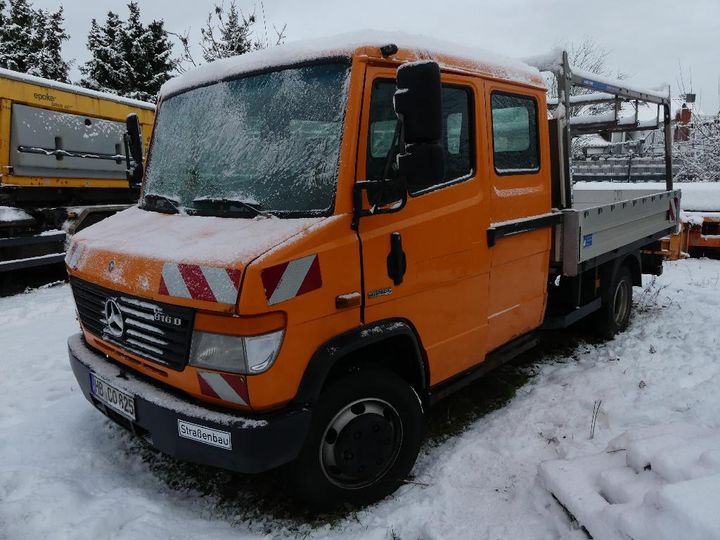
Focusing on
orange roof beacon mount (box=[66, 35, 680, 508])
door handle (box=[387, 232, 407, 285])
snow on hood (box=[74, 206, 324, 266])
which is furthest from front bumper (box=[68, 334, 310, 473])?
door handle (box=[387, 232, 407, 285])

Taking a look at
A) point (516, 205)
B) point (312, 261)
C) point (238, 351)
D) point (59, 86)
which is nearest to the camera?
point (238, 351)

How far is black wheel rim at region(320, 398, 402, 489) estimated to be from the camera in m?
2.75

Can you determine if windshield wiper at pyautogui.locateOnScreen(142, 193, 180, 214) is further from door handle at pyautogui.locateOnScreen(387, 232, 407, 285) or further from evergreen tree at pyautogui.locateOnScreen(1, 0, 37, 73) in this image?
evergreen tree at pyautogui.locateOnScreen(1, 0, 37, 73)

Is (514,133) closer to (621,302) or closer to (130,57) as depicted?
(621,302)

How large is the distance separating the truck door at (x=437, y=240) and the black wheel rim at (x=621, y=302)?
2.60 m

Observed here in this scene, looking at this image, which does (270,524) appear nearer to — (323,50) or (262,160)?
(262,160)

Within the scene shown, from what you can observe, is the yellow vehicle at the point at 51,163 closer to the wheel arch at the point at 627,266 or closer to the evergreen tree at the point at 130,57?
the wheel arch at the point at 627,266

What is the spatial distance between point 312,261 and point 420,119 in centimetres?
80

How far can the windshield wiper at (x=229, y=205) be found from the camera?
8.86ft

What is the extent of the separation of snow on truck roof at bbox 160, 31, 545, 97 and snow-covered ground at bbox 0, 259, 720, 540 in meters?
2.35

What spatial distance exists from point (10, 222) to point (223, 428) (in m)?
7.20

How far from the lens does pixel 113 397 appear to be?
→ 2.83 m

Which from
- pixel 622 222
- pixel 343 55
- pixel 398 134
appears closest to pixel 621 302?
pixel 622 222

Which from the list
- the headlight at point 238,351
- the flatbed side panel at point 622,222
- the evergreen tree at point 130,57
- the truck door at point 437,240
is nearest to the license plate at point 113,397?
the headlight at point 238,351
